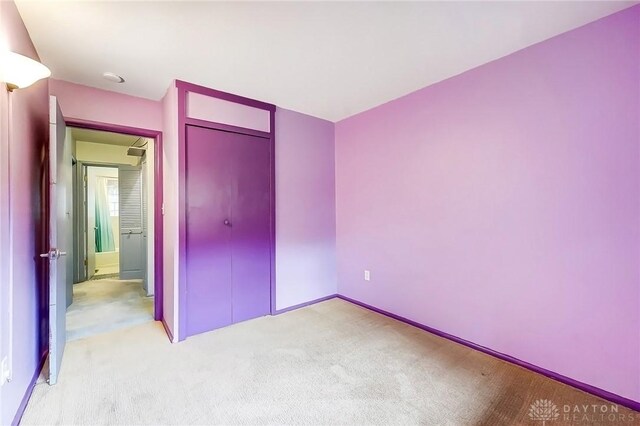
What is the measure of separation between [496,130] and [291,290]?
2616mm

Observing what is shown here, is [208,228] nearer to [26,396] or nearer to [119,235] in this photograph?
[26,396]

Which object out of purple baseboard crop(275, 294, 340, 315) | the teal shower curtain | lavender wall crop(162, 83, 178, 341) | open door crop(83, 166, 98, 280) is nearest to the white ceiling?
lavender wall crop(162, 83, 178, 341)

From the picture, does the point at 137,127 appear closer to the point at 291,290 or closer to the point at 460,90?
the point at 291,290

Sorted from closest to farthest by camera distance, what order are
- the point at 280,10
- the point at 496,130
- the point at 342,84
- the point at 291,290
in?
1. the point at 280,10
2. the point at 496,130
3. the point at 342,84
4. the point at 291,290

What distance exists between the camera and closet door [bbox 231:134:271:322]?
2.89 metres

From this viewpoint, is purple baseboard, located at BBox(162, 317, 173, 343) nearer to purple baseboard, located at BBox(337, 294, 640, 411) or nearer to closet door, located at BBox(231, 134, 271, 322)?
closet door, located at BBox(231, 134, 271, 322)

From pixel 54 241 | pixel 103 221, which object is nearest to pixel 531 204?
pixel 54 241

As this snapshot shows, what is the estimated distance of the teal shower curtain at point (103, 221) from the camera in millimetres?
6242

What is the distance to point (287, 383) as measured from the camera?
6.24ft

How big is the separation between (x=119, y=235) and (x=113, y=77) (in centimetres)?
324

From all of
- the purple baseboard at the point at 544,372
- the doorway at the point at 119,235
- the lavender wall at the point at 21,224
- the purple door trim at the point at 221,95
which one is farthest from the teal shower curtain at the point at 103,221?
the purple baseboard at the point at 544,372

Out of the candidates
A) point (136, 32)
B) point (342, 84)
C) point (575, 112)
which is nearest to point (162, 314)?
point (136, 32)

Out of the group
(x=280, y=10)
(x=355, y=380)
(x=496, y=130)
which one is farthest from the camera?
(x=496, y=130)

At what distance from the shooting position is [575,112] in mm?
1850
